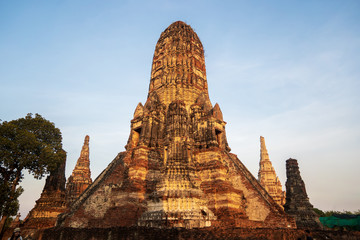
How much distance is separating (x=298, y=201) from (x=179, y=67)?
13813mm

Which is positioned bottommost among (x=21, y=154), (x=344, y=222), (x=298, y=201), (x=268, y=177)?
(x=344, y=222)

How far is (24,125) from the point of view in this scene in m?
16.7

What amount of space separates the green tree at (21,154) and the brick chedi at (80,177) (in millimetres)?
10591

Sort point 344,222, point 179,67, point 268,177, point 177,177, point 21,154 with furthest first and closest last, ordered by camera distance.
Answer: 1. point 268,177
2. point 344,222
3. point 179,67
4. point 21,154
5. point 177,177

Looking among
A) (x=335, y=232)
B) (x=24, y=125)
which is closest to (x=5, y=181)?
(x=24, y=125)

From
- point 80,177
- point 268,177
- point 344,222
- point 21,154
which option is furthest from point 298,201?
point 80,177

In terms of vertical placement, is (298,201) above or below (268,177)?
below

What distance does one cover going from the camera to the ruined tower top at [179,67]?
18922 millimetres

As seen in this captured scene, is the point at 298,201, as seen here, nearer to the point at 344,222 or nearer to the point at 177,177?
the point at 344,222

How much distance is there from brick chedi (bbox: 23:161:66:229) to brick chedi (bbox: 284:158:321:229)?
17040 mm

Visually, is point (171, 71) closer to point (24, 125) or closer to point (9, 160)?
point (24, 125)

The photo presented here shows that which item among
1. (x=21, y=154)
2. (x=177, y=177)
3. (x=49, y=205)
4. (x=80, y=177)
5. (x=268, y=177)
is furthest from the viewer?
(x=268, y=177)

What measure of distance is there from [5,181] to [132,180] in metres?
8.39

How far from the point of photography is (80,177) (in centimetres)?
2838
